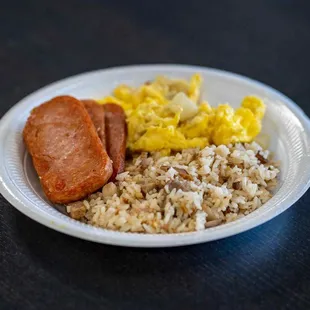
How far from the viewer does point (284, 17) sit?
168 inches

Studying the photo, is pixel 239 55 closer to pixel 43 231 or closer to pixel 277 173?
pixel 277 173

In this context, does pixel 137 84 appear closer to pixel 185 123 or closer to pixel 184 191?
pixel 185 123

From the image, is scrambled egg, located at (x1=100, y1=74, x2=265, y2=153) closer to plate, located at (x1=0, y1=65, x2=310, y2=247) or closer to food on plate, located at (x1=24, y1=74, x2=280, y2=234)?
food on plate, located at (x1=24, y1=74, x2=280, y2=234)

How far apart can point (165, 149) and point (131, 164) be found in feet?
0.55

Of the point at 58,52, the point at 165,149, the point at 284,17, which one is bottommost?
the point at 58,52

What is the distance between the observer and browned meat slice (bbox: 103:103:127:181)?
2.46 meters

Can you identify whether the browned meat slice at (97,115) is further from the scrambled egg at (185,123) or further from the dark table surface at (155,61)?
the dark table surface at (155,61)

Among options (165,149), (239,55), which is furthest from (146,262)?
(239,55)

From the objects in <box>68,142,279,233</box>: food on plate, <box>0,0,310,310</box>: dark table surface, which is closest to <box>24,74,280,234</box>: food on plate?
<box>68,142,279,233</box>: food on plate

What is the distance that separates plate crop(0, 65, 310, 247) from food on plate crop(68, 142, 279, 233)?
8cm

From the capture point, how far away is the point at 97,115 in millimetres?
2682

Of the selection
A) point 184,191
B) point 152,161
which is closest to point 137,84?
point 152,161

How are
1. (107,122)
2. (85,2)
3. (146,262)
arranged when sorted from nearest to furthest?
(146,262)
(107,122)
(85,2)

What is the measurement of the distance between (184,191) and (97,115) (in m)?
0.70
